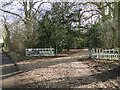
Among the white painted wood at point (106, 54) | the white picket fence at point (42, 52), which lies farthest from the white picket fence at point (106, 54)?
the white picket fence at point (42, 52)

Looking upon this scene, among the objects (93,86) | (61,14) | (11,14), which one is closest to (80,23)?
(61,14)

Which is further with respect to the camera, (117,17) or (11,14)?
(11,14)

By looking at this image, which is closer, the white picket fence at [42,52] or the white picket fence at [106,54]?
the white picket fence at [106,54]

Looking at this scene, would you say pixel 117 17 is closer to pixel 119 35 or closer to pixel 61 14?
pixel 119 35

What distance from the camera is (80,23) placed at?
1504 centimetres

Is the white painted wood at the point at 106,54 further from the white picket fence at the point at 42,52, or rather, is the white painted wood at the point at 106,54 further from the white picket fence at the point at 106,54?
the white picket fence at the point at 42,52

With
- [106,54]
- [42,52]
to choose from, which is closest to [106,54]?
[106,54]

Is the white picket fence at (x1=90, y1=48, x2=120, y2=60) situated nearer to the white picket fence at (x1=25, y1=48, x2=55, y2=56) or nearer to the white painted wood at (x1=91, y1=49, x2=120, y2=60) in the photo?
the white painted wood at (x1=91, y1=49, x2=120, y2=60)

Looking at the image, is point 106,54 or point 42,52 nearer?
point 106,54

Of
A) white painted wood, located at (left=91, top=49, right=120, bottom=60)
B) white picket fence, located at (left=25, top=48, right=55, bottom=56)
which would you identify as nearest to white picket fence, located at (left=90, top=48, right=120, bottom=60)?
white painted wood, located at (left=91, top=49, right=120, bottom=60)

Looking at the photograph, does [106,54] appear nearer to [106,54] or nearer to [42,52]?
[106,54]

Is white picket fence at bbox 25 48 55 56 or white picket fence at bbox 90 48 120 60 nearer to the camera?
white picket fence at bbox 90 48 120 60

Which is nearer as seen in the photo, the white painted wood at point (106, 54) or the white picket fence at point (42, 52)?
the white painted wood at point (106, 54)

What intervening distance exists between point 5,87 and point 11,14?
12274 millimetres
